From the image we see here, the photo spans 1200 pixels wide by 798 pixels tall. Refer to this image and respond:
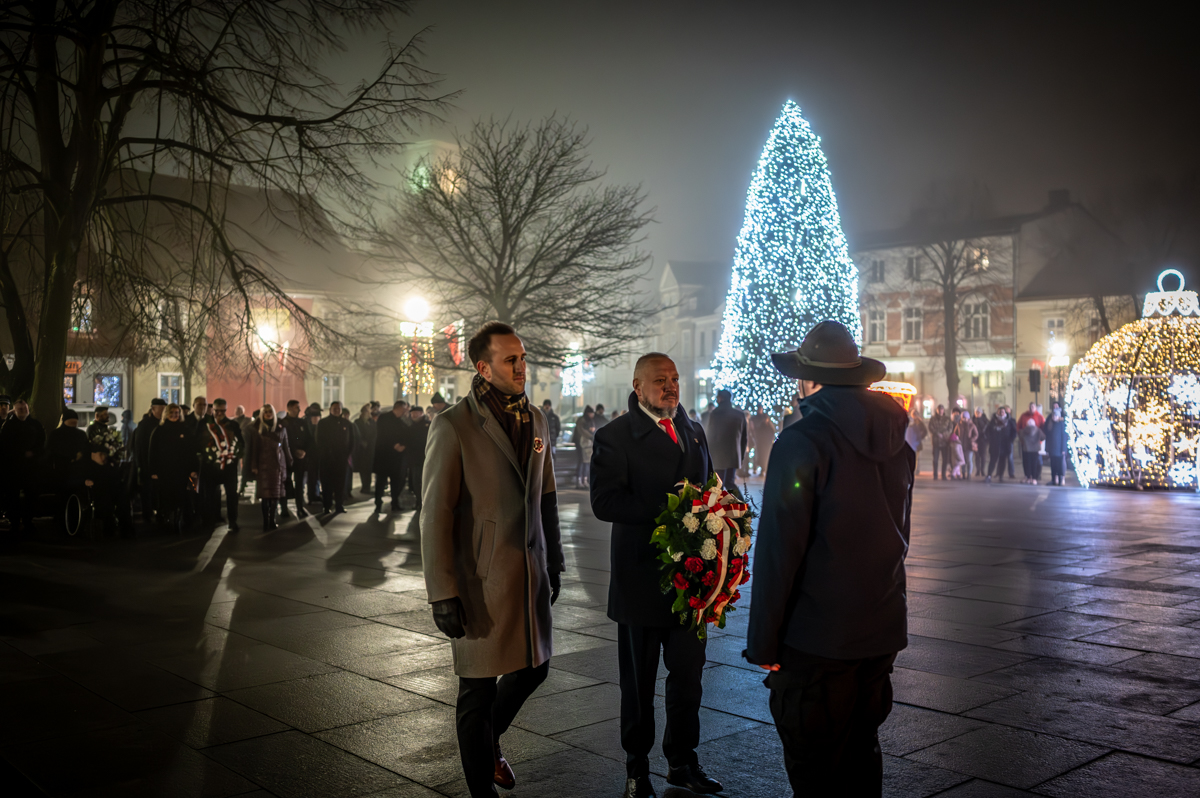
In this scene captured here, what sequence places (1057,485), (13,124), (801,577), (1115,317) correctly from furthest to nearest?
(1115,317), (1057,485), (13,124), (801,577)

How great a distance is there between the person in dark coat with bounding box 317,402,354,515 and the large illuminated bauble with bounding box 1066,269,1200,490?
48.4ft

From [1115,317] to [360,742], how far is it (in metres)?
49.7

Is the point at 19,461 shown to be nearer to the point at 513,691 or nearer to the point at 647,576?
the point at 513,691

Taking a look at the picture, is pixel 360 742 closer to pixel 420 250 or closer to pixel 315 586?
pixel 315 586

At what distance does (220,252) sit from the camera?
1477cm

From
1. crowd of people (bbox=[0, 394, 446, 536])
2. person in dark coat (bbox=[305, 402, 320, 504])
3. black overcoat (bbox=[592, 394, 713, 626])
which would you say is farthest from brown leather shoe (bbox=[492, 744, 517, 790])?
person in dark coat (bbox=[305, 402, 320, 504])

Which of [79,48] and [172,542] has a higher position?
[79,48]

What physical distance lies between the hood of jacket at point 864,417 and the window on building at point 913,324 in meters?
60.0

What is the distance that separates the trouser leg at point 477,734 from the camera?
13.2 ft

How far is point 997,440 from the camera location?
26.5m

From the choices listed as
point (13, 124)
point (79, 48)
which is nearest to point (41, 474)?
point (13, 124)

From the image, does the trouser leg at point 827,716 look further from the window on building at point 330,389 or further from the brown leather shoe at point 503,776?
the window on building at point 330,389

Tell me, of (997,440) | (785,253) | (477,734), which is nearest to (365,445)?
(785,253)

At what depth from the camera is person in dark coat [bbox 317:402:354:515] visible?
17750 mm
